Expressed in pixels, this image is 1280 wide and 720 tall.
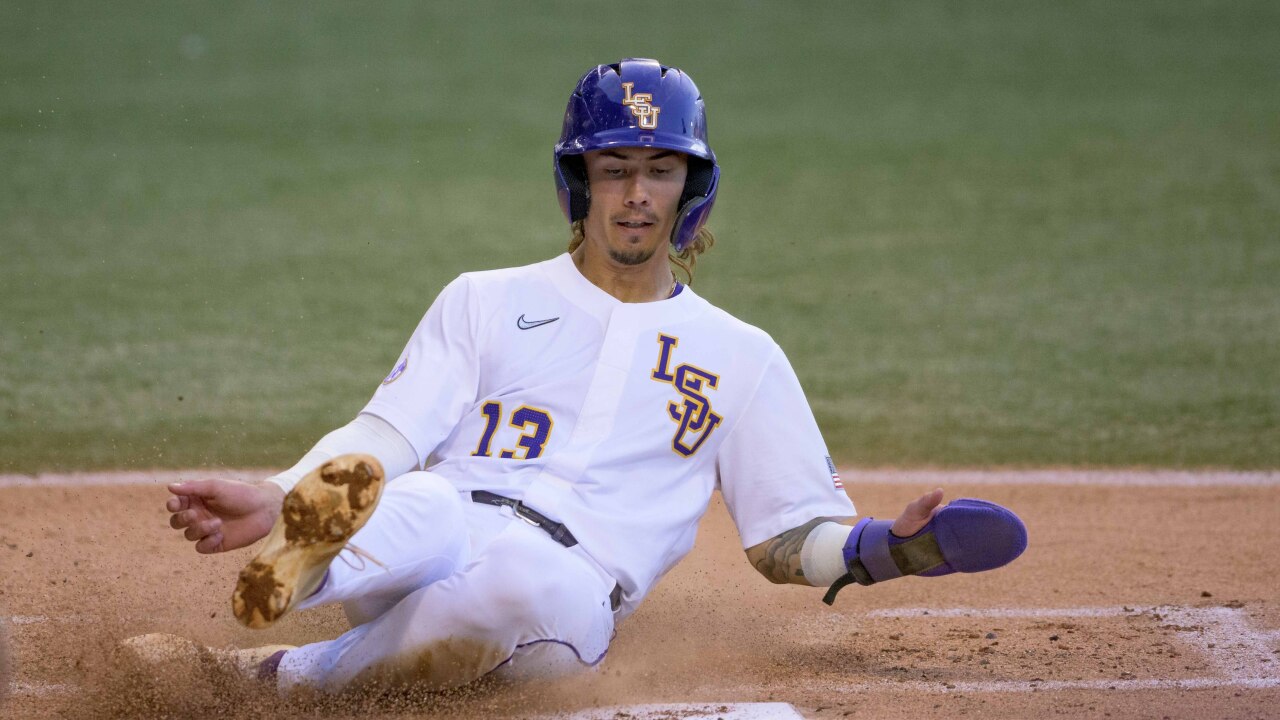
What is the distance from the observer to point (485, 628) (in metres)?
3.06

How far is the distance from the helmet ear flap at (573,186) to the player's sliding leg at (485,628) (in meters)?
0.90

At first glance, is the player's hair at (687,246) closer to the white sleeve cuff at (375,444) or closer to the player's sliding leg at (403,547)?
the white sleeve cuff at (375,444)

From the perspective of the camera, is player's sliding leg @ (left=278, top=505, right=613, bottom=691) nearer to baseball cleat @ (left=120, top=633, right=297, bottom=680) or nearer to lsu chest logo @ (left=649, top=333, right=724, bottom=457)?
baseball cleat @ (left=120, top=633, right=297, bottom=680)

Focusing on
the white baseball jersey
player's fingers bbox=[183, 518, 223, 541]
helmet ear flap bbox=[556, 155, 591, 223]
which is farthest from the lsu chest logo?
player's fingers bbox=[183, 518, 223, 541]

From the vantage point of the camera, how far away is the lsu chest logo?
345cm

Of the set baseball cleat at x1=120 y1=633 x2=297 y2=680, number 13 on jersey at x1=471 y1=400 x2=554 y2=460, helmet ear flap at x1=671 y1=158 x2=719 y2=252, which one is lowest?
baseball cleat at x1=120 y1=633 x2=297 y2=680

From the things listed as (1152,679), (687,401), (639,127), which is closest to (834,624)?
(1152,679)

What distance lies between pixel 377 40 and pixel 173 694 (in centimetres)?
1484

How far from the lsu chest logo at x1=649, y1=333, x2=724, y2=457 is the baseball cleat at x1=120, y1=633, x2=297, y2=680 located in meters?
0.99

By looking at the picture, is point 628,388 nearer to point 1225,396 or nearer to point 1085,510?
point 1085,510

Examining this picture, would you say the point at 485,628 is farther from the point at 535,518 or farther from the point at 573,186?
the point at 573,186

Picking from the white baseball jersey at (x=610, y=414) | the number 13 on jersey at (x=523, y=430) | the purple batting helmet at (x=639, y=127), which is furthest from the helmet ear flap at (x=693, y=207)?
the number 13 on jersey at (x=523, y=430)

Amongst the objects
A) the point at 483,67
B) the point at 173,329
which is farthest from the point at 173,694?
the point at 483,67

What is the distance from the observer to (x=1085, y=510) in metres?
5.62
